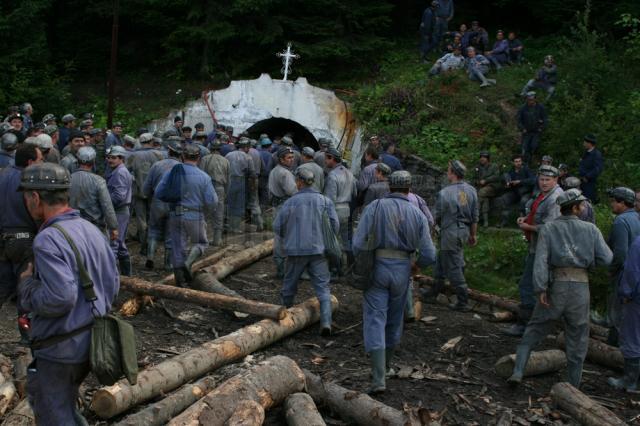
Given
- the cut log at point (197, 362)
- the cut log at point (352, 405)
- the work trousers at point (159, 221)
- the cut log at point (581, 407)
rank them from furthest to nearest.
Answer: the work trousers at point (159, 221)
the cut log at point (581, 407)
the cut log at point (352, 405)
the cut log at point (197, 362)

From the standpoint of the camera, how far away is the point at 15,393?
6023 millimetres

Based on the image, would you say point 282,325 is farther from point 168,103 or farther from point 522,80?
point 168,103

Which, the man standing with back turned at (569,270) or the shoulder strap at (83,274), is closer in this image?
the shoulder strap at (83,274)

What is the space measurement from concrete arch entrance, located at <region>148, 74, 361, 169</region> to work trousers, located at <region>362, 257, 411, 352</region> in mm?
13642

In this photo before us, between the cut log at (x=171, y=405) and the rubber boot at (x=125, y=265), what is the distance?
432cm

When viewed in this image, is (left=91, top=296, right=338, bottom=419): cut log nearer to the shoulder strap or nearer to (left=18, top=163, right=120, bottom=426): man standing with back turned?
(left=18, top=163, right=120, bottom=426): man standing with back turned

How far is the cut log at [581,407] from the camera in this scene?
20.9ft

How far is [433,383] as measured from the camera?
7.50 meters

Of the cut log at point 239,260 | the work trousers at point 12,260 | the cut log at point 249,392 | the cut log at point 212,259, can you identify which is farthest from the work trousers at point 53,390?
the cut log at point 239,260

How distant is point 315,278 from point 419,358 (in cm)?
158

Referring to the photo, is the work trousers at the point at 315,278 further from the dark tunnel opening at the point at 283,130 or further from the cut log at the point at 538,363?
the dark tunnel opening at the point at 283,130

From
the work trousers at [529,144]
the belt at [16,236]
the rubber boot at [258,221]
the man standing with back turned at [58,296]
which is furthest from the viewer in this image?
the work trousers at [529,144]

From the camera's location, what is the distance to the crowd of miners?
4.57 metres

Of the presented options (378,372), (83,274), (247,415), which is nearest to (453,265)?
(378,372)
